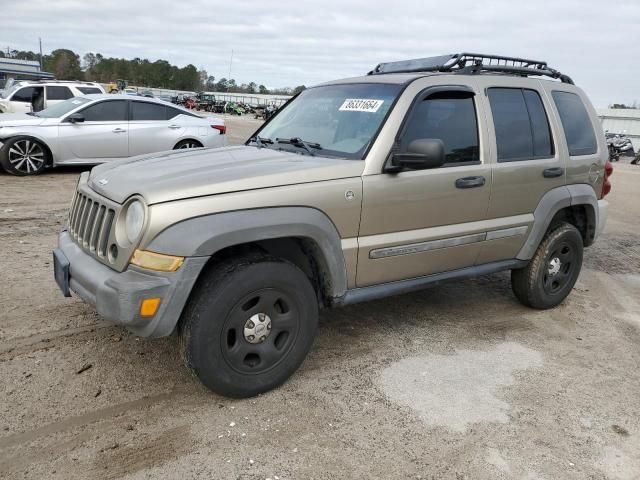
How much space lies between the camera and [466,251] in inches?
157

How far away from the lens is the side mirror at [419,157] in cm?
329

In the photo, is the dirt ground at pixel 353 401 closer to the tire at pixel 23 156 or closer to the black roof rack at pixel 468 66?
the black roof rack at pixel 468 66

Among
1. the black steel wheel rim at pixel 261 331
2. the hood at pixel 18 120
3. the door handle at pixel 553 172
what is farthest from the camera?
the hood at pixel 18 120

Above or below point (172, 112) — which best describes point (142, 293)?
below

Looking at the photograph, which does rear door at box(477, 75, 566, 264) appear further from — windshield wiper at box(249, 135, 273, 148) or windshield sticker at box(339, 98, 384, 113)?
windshield wiper at box(249, 135, 273, 148)

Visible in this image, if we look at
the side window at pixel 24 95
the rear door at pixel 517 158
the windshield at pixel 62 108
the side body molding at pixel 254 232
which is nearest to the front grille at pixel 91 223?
the side body molding at pixel 254 232

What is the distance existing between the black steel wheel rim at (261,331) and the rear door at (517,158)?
1725 mm

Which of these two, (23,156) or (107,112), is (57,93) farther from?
(23,156)

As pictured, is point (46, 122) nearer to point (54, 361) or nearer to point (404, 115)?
point (54, 361)

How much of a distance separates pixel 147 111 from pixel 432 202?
8116mm

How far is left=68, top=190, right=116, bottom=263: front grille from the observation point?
118 inches

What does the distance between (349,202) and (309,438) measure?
1.35 metres

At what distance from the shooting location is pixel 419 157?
3314 mm

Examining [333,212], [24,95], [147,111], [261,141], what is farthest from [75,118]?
[24,95]
